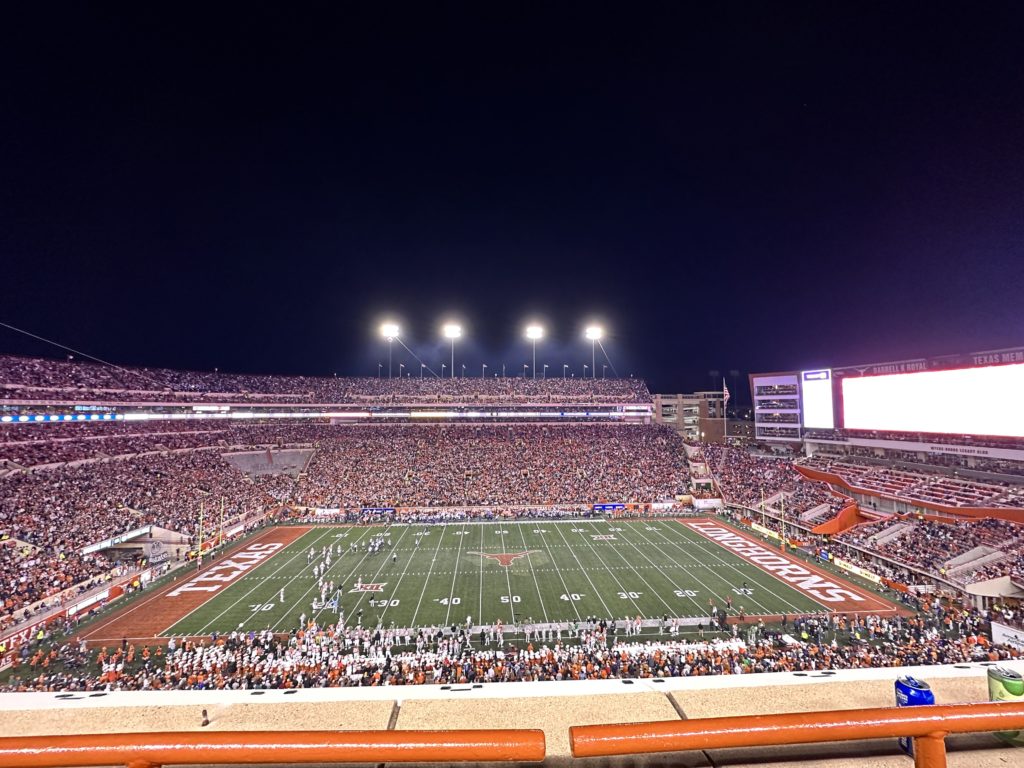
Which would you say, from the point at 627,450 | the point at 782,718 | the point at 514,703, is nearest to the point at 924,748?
the point at 782,718

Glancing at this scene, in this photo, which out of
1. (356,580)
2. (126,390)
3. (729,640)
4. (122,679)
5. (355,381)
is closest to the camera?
(122,679)

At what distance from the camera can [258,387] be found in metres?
57.2

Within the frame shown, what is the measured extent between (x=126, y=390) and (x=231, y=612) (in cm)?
3499

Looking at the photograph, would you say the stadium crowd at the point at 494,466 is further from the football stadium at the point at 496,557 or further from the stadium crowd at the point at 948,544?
the stadium crowd at the point at 948,544

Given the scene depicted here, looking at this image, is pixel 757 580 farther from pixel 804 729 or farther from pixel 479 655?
pixel 804 729

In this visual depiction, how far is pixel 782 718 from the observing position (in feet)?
5.90

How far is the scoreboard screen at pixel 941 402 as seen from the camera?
29734 millimetres

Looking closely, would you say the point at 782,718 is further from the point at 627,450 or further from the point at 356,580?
the point at 627,450

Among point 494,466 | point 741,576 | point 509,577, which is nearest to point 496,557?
point 509,577

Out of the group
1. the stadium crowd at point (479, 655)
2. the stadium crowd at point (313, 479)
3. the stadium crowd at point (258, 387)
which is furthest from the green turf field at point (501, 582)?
the stadium crowd at point (258, 387)

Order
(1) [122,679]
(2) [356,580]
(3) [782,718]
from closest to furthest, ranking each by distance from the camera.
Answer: (3) [782,718] → (1) [122,679] → (2) [356,580]

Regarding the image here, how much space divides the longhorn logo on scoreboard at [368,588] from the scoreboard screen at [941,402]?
37.4m

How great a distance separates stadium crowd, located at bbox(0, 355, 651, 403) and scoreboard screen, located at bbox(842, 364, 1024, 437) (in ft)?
85.8

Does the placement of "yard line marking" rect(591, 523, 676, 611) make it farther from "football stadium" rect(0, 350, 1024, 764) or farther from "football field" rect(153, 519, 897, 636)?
"football stadium" rect(0, 350, 1024, 764)
